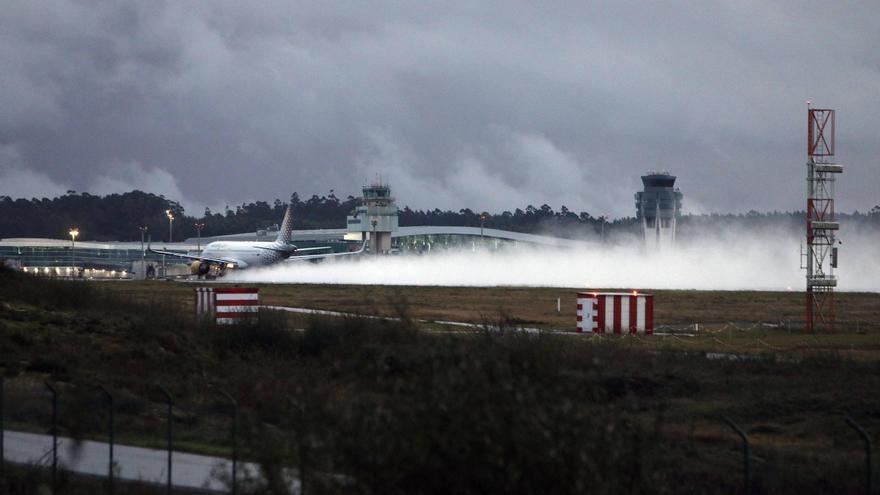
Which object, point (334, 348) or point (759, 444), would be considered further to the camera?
point (334, 348)

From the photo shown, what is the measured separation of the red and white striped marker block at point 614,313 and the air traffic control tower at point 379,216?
11639 centimetres

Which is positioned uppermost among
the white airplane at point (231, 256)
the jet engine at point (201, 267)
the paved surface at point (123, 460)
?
the white airplane at point (231, 256)

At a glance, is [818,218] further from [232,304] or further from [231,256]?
Result: [231,256]

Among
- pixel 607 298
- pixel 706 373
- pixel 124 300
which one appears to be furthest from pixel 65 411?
pixel 607 298

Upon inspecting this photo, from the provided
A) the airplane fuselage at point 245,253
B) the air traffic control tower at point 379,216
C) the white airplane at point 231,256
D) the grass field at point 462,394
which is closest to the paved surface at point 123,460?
the grass field at point 462,394

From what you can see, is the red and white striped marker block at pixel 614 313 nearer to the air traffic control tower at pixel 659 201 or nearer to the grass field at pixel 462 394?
the grass field at pixel 462 394

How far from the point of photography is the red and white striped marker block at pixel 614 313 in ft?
174

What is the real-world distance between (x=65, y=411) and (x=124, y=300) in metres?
32.3

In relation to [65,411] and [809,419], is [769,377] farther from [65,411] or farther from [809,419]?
[65,411]

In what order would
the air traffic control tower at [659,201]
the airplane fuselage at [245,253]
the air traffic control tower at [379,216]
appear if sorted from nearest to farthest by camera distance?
1. the airplane fuselage at [245,253]
2. the air traffic control tower at [379,216]
3. the air traffic control tower at [659,201]

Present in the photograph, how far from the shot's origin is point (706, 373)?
35188 millimetres

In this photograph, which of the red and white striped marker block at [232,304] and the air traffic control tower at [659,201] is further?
the air traffic control tower at [659,201]

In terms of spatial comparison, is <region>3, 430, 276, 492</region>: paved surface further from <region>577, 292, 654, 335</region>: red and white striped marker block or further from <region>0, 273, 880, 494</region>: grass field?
<region>577, 292, 654, 335</region>: red and white striped marker block

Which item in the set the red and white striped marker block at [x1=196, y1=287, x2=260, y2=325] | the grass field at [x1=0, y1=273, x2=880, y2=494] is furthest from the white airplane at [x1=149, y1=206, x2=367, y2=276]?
the red and white striped marker block at [x1=196, y1=287, x2=260, y2=325]
